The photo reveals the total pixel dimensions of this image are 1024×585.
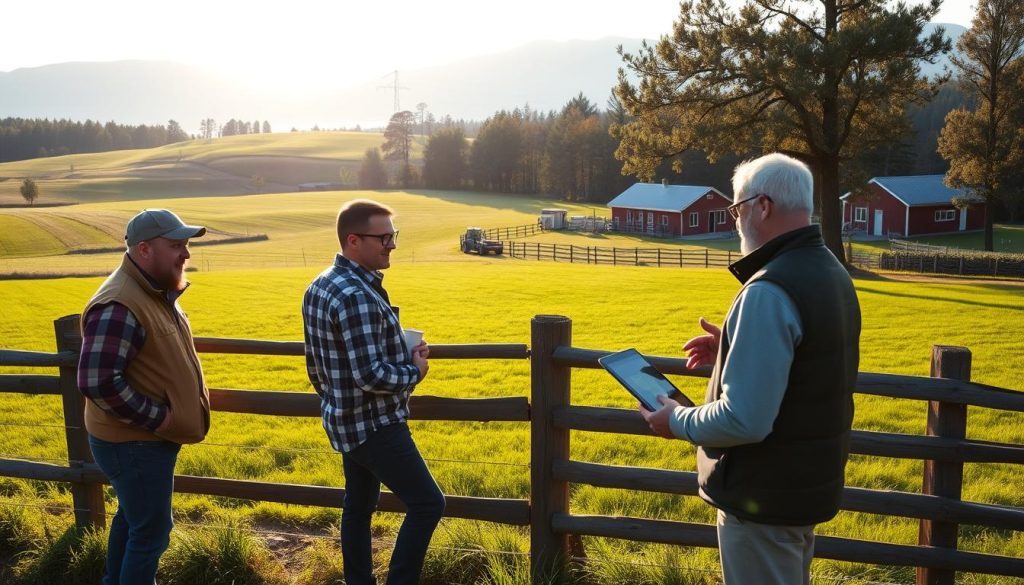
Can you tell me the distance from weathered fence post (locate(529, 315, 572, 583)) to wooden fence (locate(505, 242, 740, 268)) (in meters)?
40.8

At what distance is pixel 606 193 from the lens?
365ft

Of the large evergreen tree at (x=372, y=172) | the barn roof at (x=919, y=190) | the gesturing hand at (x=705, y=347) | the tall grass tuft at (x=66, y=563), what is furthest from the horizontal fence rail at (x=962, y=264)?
the large evergreen tree at (x=372, y=172)

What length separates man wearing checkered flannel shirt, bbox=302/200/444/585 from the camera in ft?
14.5

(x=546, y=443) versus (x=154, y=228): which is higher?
(x=154, y=228)

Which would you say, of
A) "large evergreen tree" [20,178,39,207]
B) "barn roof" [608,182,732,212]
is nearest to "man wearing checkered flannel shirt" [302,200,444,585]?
"barn roof" [608,182,732,212]

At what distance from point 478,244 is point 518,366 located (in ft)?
141

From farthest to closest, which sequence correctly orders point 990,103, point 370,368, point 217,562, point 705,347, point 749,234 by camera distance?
point 990,103 < point 217,562 < point 370,368 < point 705,347 < point 749,234

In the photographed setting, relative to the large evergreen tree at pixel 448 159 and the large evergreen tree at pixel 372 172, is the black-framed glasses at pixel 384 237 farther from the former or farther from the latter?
the large evergreen tree at pixel 372 172

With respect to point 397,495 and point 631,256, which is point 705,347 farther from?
point 631,256

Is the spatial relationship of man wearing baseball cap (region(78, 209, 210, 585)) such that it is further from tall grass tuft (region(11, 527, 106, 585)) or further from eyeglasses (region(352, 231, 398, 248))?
tall grass tuft (region(11, 527, 106, 585))

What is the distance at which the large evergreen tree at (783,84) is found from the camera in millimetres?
30328

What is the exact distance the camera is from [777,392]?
10.7 feet

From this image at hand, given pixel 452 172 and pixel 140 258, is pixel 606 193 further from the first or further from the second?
pixel 140 258

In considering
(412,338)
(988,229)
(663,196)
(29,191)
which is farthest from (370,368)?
(29,191)
